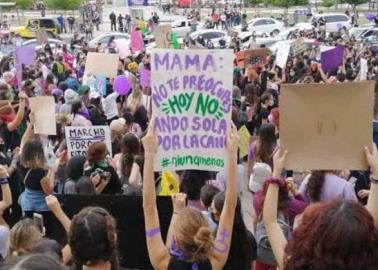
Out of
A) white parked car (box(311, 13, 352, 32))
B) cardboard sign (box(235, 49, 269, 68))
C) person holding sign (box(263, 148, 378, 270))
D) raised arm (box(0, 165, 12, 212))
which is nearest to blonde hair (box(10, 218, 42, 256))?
raised arm (box(0, 165, 12, 212))

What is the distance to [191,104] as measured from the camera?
5059mm

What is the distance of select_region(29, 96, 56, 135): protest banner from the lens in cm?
804

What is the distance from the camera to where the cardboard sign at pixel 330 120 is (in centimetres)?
423

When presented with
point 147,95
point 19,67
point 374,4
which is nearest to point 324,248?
point 147,95

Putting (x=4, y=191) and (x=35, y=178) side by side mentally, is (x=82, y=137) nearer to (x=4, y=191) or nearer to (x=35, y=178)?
(x=35, y=178)

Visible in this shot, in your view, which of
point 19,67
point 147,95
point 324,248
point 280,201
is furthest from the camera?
point 19,67

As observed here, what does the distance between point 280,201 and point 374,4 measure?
57559 mm

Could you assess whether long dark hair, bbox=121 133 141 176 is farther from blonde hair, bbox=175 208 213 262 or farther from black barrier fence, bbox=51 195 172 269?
blonde hair, bbox=175 208 213 262

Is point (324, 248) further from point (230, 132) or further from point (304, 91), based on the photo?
point (230, 132)

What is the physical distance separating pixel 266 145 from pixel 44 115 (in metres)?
2.56

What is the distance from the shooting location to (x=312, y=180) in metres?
5.05

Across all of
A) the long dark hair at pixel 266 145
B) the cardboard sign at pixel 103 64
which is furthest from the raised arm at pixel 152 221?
the cardboard sign at pixel 103 64

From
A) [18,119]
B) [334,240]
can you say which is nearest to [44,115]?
[18,119]

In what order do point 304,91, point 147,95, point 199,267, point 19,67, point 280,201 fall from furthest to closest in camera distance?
point 19,67
point 147,95
point 280,201
point 304,91
point 199,267
